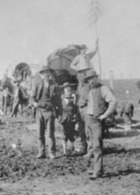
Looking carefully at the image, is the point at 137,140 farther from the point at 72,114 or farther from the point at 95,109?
the point at 95,109

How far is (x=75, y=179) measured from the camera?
6.57m

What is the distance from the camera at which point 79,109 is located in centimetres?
898

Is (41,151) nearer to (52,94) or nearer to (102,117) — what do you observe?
(52,94)

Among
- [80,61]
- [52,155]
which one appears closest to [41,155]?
[52,155]

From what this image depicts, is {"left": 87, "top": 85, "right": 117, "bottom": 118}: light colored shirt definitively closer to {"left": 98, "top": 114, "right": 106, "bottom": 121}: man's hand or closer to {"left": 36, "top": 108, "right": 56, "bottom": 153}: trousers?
{"left": 98, "top": 114, "right": 106, "bottom": 121}: man's hand

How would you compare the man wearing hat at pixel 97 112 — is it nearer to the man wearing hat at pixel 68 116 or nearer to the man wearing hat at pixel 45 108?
the man wearing hat at pixel 45 108

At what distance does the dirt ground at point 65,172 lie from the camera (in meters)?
5.92

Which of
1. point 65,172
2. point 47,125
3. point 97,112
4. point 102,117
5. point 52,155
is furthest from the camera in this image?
point 47,125

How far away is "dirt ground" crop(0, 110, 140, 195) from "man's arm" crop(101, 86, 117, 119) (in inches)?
46.7

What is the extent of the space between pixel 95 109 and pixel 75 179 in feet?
4.33

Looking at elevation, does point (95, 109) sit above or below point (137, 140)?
above

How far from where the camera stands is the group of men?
665 centimetres

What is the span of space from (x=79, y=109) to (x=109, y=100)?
250 centimetres

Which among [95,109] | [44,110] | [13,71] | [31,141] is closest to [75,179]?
[95,109]
